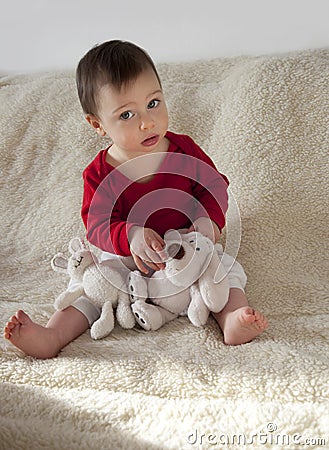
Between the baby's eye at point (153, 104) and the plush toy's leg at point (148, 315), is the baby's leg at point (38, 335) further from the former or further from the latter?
the baby's eye at point (153, 104)

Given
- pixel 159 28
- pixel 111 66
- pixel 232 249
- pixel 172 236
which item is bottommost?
pixel 232 249

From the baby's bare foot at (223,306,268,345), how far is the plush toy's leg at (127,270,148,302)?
0.50 ft

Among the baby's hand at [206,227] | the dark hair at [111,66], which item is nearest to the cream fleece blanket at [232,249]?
the baby's hand at [206,227]

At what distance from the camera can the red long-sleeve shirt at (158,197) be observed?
119cm

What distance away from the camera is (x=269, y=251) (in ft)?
4.29

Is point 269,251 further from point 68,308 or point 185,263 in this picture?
point 68,308

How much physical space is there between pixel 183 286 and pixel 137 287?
8 cm

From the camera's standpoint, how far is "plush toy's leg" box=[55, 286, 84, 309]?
3.72 feet

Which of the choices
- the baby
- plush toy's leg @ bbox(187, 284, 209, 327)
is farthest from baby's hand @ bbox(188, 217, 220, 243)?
plush toy's leg @ bbox(187, 284, 209, 327)

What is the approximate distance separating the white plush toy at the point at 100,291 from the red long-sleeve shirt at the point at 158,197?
0.04 meters

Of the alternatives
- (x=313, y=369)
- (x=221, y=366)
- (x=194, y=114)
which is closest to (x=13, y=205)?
(x=194, y=114)

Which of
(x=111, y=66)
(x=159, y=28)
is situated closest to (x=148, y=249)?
(x=111, y=66)

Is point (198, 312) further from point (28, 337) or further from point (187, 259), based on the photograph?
point (28, 337)

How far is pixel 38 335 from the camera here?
41.4 inches
